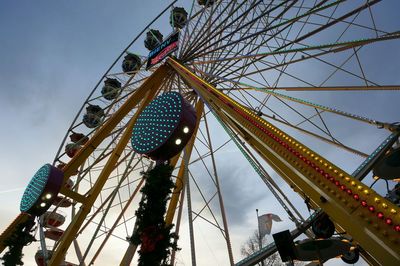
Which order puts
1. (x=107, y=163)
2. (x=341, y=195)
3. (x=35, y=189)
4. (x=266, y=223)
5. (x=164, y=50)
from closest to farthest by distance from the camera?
(x=341, y=195) → (x=35, y=189) → (x=107, y=163) → (x=164, y=50) → (x=266, y=223)

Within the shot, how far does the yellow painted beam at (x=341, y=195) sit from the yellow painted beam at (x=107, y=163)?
830cm

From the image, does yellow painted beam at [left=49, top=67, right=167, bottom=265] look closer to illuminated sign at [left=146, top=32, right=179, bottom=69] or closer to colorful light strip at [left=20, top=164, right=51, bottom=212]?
illuminated sign at [left=146, top=32, right=179, bottom=69]

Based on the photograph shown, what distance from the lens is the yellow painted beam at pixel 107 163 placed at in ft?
36.2

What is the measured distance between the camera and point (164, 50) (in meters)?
14.6

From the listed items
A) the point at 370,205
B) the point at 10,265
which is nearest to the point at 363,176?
the point at 370,205

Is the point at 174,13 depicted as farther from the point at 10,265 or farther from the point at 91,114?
the point at 10,265

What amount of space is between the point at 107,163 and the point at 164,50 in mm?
5948

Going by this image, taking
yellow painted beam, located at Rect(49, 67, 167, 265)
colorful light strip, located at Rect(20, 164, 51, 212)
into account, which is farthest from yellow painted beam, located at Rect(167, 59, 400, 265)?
colorful light strip, located at Rect(20, 164, 51, 212)

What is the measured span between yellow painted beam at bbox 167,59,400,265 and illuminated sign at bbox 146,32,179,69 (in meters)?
9.31

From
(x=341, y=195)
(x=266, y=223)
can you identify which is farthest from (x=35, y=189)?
(x=266, y=223)

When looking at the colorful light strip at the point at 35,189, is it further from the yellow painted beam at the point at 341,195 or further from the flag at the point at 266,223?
the flag at the point at 266,223

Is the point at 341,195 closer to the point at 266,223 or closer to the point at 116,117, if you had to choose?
the point at 116,117

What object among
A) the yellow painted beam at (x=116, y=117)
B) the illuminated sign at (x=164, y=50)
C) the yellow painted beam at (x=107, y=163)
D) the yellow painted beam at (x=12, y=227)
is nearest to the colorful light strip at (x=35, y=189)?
the yellow painted beam at (x=107, y=163)

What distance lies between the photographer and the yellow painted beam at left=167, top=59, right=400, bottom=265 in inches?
118
